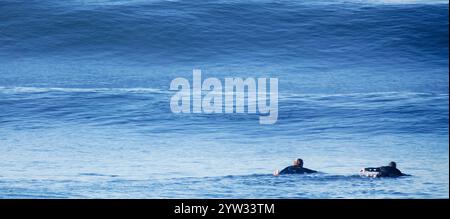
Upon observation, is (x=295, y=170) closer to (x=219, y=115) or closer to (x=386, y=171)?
(x=386, y=171)

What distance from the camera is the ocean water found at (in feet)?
32.1

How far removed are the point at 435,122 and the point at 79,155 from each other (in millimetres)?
6396

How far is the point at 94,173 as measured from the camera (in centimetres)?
1001

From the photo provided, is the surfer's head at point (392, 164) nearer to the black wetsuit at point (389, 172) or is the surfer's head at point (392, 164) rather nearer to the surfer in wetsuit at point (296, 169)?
the black wetsuit at point (389, 172)

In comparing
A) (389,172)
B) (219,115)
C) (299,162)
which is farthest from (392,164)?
(219,115)

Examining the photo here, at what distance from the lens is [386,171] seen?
9.91 m

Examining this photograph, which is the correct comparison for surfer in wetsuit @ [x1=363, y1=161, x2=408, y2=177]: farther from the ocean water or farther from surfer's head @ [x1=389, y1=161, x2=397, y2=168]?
the ocean water

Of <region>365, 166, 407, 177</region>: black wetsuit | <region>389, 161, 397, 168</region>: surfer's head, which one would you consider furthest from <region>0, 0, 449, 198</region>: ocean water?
<region>389, 161, 397, 168</region>: surfer's head

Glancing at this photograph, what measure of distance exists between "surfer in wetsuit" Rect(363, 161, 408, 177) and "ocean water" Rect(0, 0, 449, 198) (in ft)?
0.47
